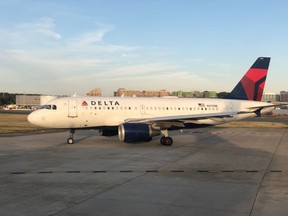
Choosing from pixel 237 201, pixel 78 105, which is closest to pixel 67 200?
pixel 237 201

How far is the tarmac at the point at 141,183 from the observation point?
8.93 meters

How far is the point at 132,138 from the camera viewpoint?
21.7 metres

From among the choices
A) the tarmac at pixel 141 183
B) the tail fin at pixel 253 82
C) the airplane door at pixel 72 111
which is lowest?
the tarmac at pixel 141 183

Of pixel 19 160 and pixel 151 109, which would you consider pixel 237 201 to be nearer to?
pixel 19 160

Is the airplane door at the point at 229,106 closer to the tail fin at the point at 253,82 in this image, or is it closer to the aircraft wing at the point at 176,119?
the tail fin at the point at 253,82

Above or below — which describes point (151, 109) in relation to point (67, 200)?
above

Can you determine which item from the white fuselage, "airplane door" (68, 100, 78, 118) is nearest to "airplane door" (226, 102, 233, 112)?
the white fuselage

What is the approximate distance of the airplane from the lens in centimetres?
2305

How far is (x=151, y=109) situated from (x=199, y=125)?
152 inches

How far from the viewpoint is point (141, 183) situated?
11852 millimetres

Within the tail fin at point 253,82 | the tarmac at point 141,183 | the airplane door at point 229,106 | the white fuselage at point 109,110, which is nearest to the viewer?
the tarmac at point 141,183

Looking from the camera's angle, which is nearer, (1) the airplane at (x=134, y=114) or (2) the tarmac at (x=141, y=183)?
(2) the tarmac at (x=141, y=183)

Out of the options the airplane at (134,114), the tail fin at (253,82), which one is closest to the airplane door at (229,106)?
the airplane at (134,114)

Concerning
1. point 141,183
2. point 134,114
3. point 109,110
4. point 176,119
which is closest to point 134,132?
point 176,119
